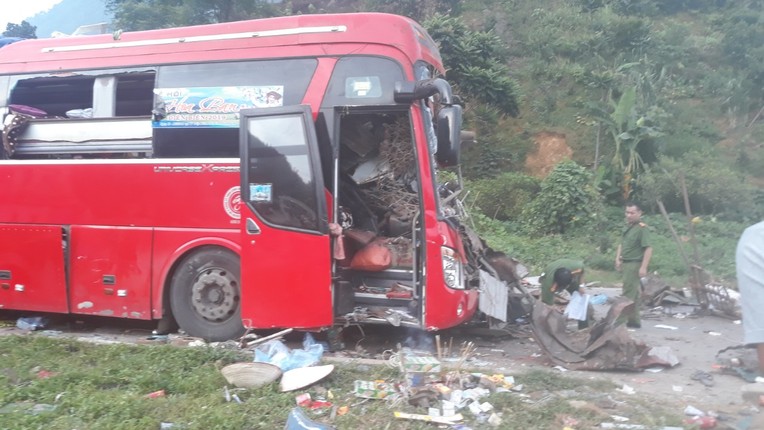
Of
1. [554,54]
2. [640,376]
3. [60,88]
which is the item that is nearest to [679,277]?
[640,376]

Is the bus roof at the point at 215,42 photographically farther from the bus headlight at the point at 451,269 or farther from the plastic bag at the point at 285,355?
the plastic bag at the point at 285,355

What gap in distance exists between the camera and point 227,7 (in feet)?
96.7

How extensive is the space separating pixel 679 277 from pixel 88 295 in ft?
30.5

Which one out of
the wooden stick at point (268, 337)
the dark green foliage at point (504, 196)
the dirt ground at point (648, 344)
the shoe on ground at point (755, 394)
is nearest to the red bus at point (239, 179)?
the wooden stick at point (268, 337)

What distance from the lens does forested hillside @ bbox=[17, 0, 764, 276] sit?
592 inches

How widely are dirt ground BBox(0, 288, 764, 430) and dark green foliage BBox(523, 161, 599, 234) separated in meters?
6.19

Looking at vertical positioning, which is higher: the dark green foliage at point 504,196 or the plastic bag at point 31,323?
the dark green foliage at point 504,196

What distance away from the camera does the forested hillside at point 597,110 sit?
15031 mm

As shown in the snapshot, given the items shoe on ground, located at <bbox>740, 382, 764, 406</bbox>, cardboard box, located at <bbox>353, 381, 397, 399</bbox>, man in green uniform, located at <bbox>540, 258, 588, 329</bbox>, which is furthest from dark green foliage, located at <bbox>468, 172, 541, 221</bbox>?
shoe on ground, located at <bbox>740, 382, 764, 406</bbox>

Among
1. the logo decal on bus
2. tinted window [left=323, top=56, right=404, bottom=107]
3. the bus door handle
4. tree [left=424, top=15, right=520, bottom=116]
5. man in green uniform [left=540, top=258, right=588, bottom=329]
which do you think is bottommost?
man in green uniform [left=540, top=258, right=588, bottom=329]

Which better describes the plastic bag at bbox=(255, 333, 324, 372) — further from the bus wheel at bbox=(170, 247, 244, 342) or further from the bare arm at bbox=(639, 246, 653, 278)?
the bare arm at bbox=(639, 246, 653, 278)

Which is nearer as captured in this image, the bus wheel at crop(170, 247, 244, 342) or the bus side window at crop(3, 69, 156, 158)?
the bus wheel at crop(170, 247, 244, 342)

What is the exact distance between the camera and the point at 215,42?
6820mm

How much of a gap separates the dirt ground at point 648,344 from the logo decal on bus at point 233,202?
145 centimetres
